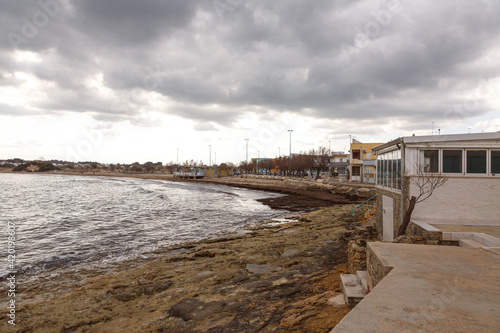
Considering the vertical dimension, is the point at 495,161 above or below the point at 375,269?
above

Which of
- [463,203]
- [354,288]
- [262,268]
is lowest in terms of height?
[262,268]

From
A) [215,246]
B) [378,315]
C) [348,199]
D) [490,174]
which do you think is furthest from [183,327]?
[348,199]

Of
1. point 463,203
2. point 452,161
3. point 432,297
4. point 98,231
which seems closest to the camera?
point 432,297

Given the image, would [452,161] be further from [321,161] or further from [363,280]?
[321,161]

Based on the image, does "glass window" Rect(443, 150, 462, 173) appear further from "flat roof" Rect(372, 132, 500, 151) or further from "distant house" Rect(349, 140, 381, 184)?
"distant house" Rect(349, 140, 381, 184)

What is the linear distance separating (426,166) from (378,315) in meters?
8.22

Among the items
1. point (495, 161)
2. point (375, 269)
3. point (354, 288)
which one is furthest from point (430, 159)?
point (354, 288)

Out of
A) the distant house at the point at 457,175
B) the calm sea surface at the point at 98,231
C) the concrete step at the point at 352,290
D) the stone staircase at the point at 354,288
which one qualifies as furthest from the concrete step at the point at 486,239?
the calm sea surface at the point at 98,231

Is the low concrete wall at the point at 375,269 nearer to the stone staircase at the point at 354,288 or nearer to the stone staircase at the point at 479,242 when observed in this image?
the stone staircase at the point at 354,288

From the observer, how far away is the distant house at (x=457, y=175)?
1009 cm

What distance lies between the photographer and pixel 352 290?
5.99 m

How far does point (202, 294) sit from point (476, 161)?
34.0ft

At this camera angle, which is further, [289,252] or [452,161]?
[289,252]

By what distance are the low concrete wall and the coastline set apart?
2.88 ft
